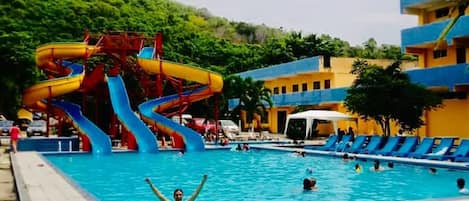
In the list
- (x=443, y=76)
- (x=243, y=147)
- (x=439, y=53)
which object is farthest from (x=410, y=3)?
(x=243, y=147)

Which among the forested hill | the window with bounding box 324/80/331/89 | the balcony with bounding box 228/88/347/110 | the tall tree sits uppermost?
the forested hill

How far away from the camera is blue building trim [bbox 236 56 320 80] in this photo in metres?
43.8

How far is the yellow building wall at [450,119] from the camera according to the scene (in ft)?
98.2

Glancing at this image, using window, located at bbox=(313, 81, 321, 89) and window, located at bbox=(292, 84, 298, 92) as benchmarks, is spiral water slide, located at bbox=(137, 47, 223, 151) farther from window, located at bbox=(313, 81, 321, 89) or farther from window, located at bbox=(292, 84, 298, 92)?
window, located at bbox=(292, 84, 298, 92)

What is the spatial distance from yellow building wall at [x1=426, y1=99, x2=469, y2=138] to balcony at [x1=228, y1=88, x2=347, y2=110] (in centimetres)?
768

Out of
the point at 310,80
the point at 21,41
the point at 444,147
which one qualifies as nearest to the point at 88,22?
the point at 310,80

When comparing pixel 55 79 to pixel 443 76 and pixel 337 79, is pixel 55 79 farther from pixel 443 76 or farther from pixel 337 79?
pixel 337 79

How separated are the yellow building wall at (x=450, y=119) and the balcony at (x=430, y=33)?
3325 mm

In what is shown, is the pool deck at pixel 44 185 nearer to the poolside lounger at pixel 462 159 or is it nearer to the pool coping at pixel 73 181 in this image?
the pool coping at pixel 73 181

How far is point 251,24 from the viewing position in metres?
109

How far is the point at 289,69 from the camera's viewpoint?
4725 cm

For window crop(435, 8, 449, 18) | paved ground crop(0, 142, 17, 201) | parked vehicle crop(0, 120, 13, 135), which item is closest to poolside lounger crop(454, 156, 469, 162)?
window crop(435, 8, 449, 18)

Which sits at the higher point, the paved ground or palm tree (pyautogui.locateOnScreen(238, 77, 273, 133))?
palm tree (pyautogui.locateOnScreen(238, 77, 273, 133))

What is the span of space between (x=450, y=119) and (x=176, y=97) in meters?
14.1
